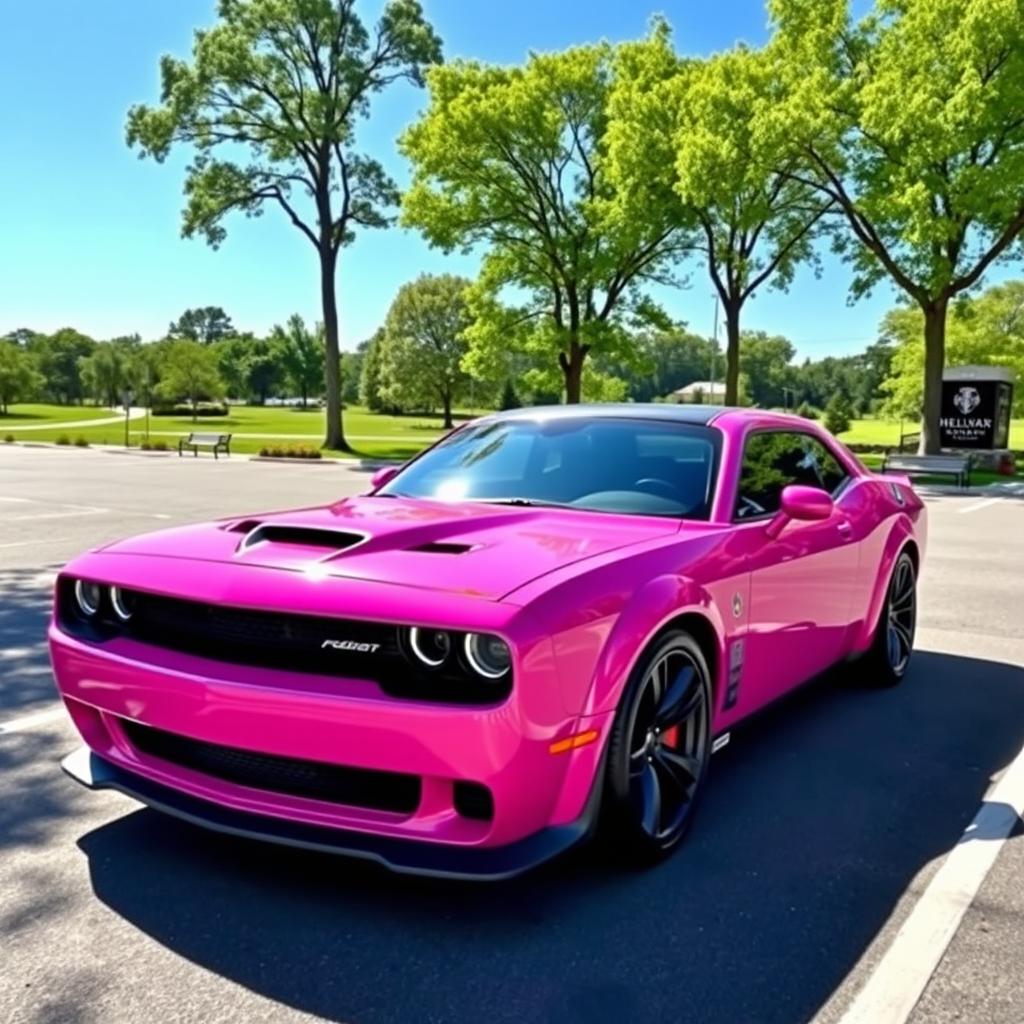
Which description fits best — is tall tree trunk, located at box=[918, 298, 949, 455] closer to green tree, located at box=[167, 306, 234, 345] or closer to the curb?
the curb

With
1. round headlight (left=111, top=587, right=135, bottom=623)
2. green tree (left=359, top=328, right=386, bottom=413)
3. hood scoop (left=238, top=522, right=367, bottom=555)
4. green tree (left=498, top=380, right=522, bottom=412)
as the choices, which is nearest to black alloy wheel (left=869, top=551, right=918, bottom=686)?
hood scoop (left=238, top=522, right=367, bottom=555)

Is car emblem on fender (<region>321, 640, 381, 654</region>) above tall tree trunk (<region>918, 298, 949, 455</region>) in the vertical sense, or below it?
below

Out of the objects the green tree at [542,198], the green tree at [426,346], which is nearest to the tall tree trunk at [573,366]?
the green tree at [542,198]

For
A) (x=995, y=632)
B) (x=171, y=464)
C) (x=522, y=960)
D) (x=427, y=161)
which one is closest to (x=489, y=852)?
(x=522, y=960)

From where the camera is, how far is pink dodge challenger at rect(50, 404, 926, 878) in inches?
98.9

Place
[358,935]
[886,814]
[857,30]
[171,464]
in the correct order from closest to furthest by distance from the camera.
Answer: [358,935] → [886,814] → [857,30] → [171,464]

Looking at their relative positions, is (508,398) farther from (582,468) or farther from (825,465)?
(582,468)

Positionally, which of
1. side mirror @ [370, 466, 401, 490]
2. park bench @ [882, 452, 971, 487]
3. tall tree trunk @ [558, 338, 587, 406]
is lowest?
park bench @ [882, 452, 971, 487]

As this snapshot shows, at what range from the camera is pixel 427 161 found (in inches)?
1180

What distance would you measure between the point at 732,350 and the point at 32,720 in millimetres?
28680

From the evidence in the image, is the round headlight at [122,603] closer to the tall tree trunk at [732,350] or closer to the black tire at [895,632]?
the black tire at [895,632]

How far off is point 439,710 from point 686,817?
122 cm

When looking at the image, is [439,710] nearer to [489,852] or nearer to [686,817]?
[489,852]

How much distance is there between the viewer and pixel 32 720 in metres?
4.48
